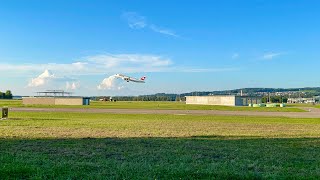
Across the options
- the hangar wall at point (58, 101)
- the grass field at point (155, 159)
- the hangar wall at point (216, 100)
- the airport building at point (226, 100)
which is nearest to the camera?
the grass field at point (155, 159)

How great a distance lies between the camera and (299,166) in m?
12.2

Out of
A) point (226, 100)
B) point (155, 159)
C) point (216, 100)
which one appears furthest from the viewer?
point (216, 100)

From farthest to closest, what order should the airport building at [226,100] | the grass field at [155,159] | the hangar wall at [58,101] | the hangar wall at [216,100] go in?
the hangar wall at [216,100]
the airport building at [226,100]
the hangar wall at [58,101]
the grass field at [155,159]

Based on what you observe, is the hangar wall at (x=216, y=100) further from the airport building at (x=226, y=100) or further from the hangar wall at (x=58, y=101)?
the hangar wall at (x=58, y=101)

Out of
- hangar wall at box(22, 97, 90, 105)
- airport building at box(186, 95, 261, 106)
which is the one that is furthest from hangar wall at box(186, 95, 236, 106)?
hangar wall at box(22, 97, 90, 105)

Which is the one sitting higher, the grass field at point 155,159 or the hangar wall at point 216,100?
the hangar wall at point 216,100

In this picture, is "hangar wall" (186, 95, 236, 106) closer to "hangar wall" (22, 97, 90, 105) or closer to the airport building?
the airport building

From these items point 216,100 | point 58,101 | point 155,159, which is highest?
point 216,100

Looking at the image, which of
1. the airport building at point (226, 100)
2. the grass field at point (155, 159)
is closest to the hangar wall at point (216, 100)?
the airport building at point (226, 100)

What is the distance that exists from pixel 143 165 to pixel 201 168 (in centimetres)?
179

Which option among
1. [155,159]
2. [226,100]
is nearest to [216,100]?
[226,100]

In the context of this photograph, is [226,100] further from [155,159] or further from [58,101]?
[155,159]

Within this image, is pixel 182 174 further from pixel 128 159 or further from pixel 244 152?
pixel 244 152

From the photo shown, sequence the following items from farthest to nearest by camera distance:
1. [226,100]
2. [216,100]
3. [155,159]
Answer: [216,100], [226,100], [155,159]
